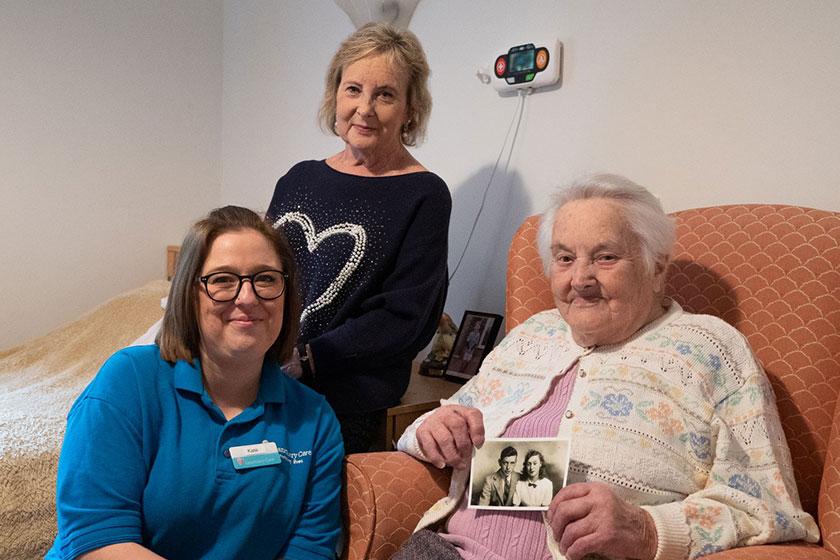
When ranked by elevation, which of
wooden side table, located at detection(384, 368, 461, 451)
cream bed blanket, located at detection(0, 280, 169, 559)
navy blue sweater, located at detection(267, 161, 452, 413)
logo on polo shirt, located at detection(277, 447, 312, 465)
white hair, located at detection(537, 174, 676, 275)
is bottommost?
cream bed blanket, located at detection(0, 280, 169, 559)

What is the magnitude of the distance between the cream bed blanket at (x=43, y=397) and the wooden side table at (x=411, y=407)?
747 mm

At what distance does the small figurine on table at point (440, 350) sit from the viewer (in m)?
2.00

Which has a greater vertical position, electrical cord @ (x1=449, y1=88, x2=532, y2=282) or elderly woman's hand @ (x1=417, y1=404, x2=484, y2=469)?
electrical cord @ (x1=449, y1=88, x2=532, y2=282)

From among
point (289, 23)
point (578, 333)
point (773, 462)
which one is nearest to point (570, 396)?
point (578, 333)

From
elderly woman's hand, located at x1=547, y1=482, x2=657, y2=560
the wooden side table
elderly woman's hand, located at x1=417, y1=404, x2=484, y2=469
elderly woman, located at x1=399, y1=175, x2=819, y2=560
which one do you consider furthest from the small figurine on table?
elderly woman's hand, located at x1=547, y1=482, x2=657, y2=560

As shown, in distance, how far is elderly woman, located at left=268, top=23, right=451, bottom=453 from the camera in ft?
4.84

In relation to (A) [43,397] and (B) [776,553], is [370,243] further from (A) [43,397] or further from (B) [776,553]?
(A) [43,397]

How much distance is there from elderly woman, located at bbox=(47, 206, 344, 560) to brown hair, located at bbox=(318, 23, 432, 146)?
61 cm

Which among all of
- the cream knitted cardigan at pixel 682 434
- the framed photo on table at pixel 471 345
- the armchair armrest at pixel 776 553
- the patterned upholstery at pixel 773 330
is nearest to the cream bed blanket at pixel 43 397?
the patterned upholstery at pixel 773 330

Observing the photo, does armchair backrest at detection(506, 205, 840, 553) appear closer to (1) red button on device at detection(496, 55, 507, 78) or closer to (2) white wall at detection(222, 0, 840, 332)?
(2) white wall at detection(222, 0, 840, 332)

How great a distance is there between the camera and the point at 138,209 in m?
3.08

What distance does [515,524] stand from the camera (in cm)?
112

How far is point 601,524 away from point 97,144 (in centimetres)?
268

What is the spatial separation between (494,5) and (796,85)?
0.90 m
